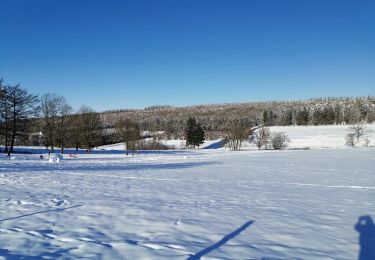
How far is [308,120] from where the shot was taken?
16312cm

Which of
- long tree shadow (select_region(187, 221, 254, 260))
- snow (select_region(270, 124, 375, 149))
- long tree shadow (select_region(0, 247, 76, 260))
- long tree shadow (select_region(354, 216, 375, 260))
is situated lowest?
long tree shadow (select_region(354, 216, 375, 260))

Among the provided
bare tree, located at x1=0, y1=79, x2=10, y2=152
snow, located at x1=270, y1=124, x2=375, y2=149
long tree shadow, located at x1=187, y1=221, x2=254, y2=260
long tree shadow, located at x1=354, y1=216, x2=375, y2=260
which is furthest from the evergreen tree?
long tree shadow, located at x1=187, y1=221, x2=254, y2=260

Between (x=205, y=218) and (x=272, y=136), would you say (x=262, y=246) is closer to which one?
(x=205, y=218)

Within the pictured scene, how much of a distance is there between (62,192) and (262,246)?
8378 millimetres

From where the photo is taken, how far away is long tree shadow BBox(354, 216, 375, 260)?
6.41 metres

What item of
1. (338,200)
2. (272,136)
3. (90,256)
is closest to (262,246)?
(90,256)

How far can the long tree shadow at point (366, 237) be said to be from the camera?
641 cm

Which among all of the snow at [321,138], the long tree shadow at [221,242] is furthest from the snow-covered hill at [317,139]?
the long tree shadow at [221,242]

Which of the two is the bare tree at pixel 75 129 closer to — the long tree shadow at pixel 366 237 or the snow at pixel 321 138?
the long tree shadow at pixel 366 237

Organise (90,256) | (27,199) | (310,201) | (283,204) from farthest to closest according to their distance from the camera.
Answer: (310,201) < (283,204) < (27,199) < (90,256)

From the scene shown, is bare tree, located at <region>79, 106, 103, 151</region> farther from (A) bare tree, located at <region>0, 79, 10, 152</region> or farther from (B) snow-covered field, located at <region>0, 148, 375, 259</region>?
(B) snow-covered field, located at <region>0, 148, 375, 259</region>

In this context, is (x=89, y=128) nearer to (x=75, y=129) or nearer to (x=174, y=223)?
(x=75, y=129)

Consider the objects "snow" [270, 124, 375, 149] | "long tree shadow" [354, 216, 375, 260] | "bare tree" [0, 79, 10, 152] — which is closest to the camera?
"long tree shadow" [354, 216, 375, 260]

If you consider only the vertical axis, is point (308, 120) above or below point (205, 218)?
above
